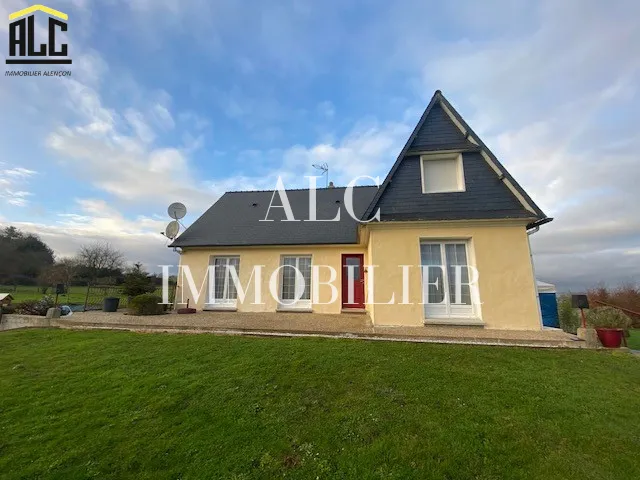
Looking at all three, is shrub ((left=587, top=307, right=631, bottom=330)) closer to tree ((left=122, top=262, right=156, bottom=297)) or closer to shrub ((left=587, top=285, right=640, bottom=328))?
shrub ((left=587, top=285, right=640, bottom=328))

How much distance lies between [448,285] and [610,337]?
11.5ft

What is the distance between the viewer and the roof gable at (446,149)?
7921 mm

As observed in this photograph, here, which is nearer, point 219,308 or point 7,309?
point 7,309

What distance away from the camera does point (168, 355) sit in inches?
222

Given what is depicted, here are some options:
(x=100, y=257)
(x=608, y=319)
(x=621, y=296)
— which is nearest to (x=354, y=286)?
(x=608, y=319)

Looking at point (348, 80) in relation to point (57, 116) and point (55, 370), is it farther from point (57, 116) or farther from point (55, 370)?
point (55, 370)

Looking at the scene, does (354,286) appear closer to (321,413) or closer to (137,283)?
(321,413)

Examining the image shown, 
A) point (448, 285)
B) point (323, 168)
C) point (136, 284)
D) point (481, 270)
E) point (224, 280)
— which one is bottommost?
point (448, 285)

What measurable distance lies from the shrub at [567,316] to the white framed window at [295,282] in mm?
11810

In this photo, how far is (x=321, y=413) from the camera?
3.48 meters

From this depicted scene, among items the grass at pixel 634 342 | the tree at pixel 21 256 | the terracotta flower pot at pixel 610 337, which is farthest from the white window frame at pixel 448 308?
the tree at pixel 21 256

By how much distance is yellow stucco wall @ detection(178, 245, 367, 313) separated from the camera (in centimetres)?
1141

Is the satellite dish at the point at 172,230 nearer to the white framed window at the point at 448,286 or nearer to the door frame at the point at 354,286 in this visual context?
the door frame at the point at 354,286

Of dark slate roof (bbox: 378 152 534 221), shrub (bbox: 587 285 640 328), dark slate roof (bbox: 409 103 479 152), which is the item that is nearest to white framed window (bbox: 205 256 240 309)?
dark slate roof (bbox: 378 152 534 221)
